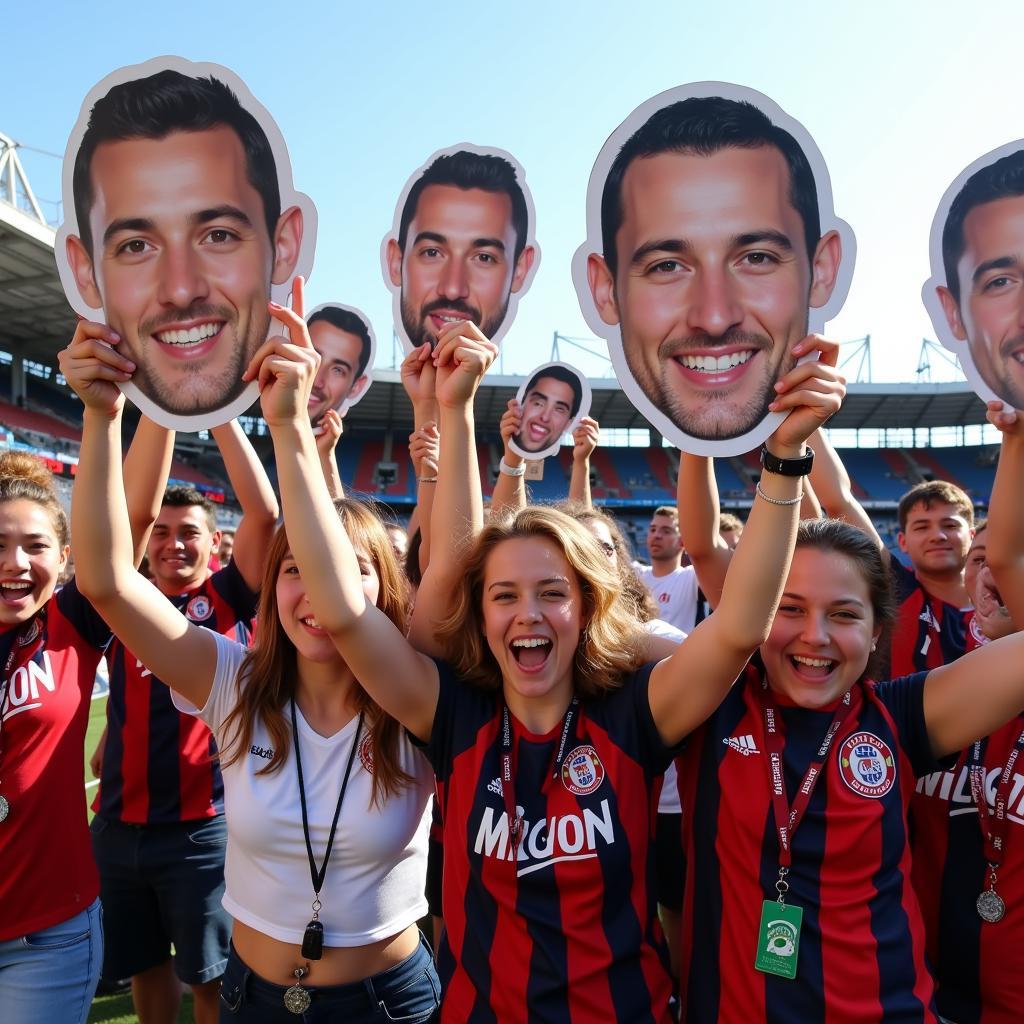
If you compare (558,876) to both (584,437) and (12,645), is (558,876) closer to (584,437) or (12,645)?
(12,645)

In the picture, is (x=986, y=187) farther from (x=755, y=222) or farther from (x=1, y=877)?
(x=1, y=877)

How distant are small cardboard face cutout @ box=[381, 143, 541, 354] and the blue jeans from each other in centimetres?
204

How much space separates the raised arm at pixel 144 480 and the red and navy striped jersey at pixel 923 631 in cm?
259

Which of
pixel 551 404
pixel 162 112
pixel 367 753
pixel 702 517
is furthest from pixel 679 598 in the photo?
pixel 162 112

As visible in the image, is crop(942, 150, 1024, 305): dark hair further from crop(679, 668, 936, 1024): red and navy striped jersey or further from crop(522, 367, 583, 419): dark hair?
crop(522, 367, 583, 419): dark hair

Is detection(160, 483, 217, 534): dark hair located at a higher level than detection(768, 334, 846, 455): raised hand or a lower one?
lower

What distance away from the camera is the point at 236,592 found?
3.02 meters

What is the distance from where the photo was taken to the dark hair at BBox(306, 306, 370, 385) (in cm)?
361

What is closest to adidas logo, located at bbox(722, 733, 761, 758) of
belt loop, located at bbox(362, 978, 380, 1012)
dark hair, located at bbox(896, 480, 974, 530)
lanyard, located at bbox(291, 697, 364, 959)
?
lanyard, located at bbox(291, 697, 364, 959)

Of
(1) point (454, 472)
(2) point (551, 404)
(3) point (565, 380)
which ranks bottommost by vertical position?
(1) point (454, 472)

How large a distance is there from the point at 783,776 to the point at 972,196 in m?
1.79

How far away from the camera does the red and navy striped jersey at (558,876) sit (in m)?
1.50

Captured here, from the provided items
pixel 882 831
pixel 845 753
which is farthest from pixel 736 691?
pixel 882 831

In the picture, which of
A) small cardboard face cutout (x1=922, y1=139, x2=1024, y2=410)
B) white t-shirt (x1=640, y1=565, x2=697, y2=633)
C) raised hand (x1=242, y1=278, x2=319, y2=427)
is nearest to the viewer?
raised hand (x1=242, y1=278, x2=319, y2=427)
